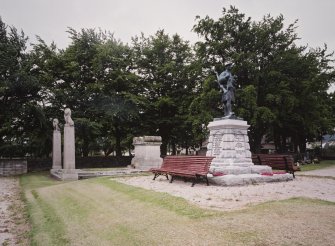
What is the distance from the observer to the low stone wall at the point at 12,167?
2319 centimetres

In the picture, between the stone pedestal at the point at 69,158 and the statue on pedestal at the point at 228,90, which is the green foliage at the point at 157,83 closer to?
the stone pedestal at the point at 69,158

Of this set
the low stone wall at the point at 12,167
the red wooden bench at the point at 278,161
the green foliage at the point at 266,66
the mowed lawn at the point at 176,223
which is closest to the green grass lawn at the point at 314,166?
the green foliage at the point at 266,66

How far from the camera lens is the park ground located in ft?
16.9

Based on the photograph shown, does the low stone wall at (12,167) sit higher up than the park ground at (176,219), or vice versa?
the low stone wall at (12,167)

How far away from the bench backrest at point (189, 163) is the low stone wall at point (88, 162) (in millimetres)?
17075

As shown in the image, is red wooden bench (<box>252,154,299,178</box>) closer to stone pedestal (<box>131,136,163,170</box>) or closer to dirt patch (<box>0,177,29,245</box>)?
stone pedestal (<box>131,136,163,170</box>)

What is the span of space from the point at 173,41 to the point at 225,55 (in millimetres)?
6650

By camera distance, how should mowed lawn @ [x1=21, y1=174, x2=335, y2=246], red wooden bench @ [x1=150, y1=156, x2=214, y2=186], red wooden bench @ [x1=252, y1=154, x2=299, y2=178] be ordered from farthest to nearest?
red wooden bench @ [x1=252, y1=154, x2=299, y2=178] → red wooden bench @ [x1=150, y1=156, x2=214, y2=186] → mowed lawn @ [x1=21, y1=174, x2=335, y2=246]

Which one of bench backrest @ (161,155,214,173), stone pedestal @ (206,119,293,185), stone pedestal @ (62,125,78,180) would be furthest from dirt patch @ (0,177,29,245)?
stone pedestal @ (206,119,293,185)

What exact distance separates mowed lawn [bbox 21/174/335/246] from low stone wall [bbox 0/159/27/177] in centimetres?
1669

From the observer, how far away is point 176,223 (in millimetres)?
5973

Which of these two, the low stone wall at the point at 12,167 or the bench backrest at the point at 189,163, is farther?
the low stone wall at the point at 12,167

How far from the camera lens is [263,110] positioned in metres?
25.9

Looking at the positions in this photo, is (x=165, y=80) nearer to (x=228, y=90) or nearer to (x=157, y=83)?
(x=157, y=83)
